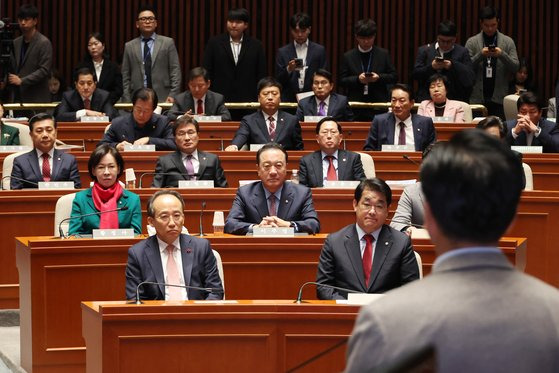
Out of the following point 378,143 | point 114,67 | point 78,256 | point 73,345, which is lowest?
point 73,345

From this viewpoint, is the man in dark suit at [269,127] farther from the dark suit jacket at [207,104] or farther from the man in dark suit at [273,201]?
the man in dark suit at [273,201]

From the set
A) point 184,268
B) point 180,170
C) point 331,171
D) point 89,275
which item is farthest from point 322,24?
point 184,268

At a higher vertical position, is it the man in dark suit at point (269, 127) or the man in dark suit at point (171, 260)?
the man in dark suit at point (269, 127)

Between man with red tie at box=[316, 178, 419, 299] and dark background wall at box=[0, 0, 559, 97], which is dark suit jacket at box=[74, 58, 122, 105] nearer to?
dark background wall at box=[0, 0, 559, 97]

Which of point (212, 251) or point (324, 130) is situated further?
point (324, 130)

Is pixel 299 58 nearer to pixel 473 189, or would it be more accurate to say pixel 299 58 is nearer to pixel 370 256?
pixel 370 256

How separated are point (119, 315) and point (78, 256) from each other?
126 cm

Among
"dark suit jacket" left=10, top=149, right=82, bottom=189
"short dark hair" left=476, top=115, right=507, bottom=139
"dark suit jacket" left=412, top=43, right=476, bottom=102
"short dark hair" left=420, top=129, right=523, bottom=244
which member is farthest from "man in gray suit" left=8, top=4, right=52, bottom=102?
"short dark hair" left=420, top=129, right=523, bottom=244

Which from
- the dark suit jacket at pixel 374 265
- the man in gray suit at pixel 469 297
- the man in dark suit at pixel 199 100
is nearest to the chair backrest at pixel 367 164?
the man in dark suit at pixel 199 100

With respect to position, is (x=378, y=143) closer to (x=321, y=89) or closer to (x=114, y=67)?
(x=321, y=89)

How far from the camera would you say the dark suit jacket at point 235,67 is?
9711 millimetres

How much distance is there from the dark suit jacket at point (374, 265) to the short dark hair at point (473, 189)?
3.52 m

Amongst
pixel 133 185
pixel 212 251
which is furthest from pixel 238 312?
pixel 133 185

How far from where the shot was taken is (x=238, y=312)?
4.27 meters
